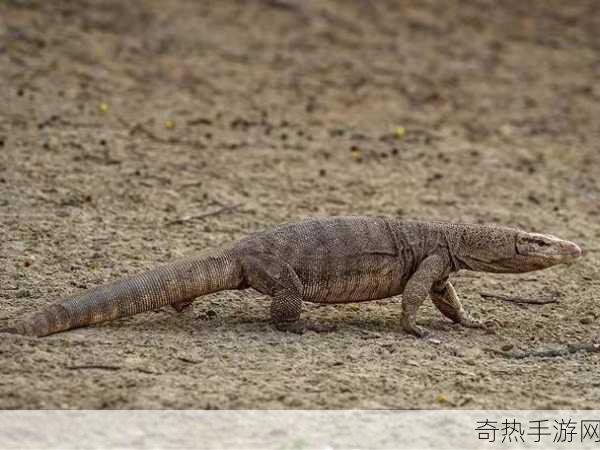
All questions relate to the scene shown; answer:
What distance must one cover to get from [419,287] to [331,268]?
0.53 meters

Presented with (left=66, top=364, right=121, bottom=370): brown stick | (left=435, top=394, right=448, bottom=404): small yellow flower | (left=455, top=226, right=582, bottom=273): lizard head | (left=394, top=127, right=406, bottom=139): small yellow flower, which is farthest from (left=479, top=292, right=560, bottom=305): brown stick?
(left=394, top=127, right=406, bottom=139): small yellow flower

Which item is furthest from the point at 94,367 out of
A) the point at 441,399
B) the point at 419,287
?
the point at 419,287

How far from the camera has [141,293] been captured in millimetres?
5551

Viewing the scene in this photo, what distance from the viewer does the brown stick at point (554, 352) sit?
5754mm

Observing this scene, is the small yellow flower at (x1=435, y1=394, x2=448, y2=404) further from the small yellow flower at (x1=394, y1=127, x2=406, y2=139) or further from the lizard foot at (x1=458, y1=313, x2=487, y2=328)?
Answer: the small yellow flower at (x1=394, y1=127, x2=406, y2=139)

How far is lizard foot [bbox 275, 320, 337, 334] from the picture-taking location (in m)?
5.82

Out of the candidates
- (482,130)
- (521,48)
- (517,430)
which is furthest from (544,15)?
(517,430)

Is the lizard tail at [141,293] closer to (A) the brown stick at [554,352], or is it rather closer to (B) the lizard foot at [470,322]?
(B) the lizard foot at [470,322]

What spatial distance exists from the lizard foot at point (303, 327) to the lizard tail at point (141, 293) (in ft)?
1.11

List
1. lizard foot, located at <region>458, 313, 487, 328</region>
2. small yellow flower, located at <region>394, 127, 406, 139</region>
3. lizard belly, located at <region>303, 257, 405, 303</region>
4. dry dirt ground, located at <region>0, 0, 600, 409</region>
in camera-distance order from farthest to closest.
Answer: small yellow flower, located at <region>394, 127, 406, 139</region> → lizard foot, located at <region>458, 313, 487, 328</region> → lizard belly, located at <region>303, 257, 405, 303</region> → dry dirt ground, located at <region>0, 0, 600, 409</region>

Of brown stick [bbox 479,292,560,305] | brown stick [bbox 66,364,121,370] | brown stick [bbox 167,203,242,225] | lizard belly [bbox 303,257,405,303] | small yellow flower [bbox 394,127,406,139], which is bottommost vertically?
brown stick [bbox 66,364,121,370]

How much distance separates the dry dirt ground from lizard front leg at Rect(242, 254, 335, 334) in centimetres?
14

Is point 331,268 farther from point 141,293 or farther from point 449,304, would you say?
point 141,293

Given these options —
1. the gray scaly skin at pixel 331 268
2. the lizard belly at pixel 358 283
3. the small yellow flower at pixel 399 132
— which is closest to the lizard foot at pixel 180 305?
the gray scaly skin at pixel 331 268
